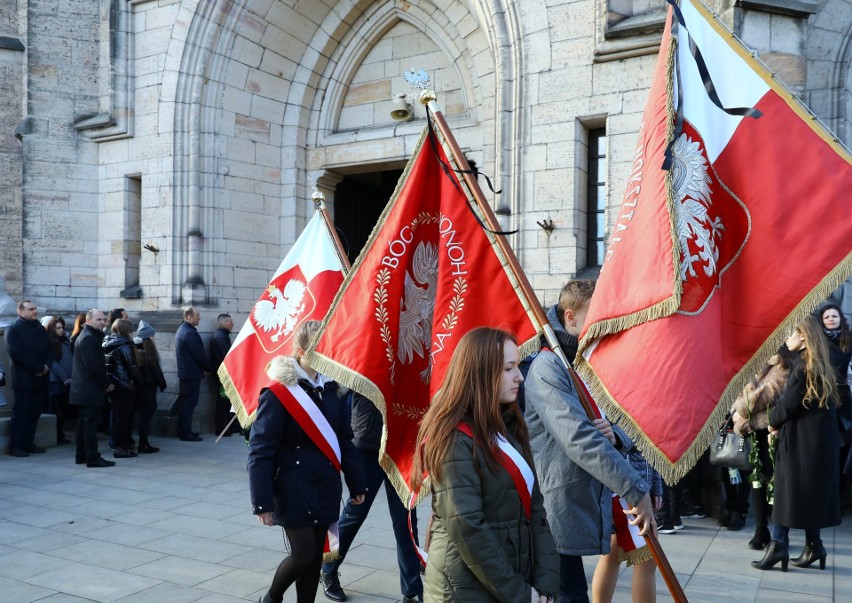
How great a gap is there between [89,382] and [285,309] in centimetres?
414

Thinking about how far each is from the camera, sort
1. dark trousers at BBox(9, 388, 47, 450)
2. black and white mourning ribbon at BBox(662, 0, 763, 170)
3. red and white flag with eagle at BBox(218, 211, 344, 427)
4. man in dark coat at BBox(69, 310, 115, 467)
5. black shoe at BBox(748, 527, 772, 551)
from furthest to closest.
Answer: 1. dark trousers at BBox(9, 388, 47, 450)
2. man in dark coat at BBox(69, 310, 115, 467)
3. red and white flag with eagle at BBox(218, 211, 344, 427)
4. black shoe at BBox(748, 527, 772, 551)
5. black and white mourning ribbon at BBox(662, 0, 763, 170)

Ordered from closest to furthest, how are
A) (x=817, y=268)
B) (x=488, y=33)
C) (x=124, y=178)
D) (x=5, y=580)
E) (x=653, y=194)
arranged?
(x=817, y=268) < (x=653, y=194) < (x=5, y=580) < (x=488, y=33) < (x=124, y=178)

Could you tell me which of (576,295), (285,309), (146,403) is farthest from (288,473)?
(146,403)

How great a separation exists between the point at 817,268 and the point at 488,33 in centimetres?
713

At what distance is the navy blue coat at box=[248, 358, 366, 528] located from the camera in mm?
3746

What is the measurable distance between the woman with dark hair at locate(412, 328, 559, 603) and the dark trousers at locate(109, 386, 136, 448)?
7.78m

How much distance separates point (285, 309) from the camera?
20.3ft

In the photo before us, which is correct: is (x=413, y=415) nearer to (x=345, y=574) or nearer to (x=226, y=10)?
(x=345, y=574)

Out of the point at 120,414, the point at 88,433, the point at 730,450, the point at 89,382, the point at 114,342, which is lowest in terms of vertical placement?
the point at 88,433

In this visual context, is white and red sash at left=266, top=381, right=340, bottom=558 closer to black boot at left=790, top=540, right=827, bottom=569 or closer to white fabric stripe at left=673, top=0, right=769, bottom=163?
white fabric stripe at left=673, top=0, right=769, bottom=163

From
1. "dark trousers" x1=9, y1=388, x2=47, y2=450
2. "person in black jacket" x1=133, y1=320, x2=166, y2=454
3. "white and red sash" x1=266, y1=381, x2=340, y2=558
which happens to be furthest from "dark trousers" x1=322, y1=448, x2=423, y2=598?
"dark trousers" x1=9, y1=388, x2=47, y2=450

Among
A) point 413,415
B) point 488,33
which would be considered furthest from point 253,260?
point 413,415

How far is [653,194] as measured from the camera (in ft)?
11.3

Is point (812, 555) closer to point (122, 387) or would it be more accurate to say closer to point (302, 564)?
point (302, 564)
